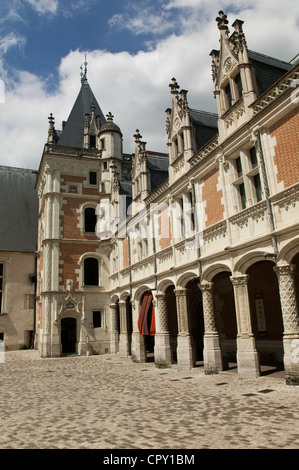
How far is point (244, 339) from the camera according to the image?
1117cm

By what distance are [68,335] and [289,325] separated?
19178 millimetres

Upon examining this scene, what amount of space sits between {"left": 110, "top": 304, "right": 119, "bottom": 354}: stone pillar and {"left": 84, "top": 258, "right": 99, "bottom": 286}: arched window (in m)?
2.41

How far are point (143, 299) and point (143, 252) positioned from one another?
2.56 metres

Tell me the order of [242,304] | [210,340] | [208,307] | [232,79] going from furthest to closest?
[208,307]
[210,340]
[232,79]
[242,304]

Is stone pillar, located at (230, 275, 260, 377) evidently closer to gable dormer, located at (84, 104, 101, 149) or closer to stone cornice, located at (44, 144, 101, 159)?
stone cornice, located at (44, 144, 101, 159)

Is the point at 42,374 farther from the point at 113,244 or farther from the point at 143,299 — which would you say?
the point at 113,244

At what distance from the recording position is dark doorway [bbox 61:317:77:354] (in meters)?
25.1

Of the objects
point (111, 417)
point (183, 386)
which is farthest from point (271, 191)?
point (111, 417)

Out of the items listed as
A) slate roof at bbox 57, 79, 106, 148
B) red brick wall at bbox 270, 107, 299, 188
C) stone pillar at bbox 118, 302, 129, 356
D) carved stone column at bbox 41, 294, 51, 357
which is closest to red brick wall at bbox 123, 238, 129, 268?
stone pillar at bbox 118, 302, 129, 356

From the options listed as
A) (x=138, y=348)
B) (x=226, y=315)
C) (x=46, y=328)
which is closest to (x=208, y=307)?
(x=226, y=315)

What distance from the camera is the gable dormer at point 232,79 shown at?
38.6ft

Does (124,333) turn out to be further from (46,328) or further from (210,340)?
(210,340)

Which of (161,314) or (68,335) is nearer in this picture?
(161,314)

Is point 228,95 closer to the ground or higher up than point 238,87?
higher up
